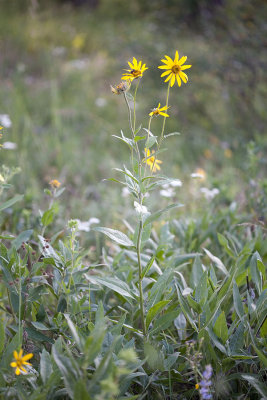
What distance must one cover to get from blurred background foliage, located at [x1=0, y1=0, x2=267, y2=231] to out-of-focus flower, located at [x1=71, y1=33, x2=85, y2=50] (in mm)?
39

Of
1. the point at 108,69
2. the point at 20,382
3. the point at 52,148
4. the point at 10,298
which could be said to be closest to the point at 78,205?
the point at 52,148

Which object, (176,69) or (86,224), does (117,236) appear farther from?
(86,224)

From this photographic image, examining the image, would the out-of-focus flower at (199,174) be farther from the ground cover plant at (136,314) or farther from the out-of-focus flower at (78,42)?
the out-of-focus flower at (78,42)

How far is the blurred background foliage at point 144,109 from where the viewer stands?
2.85 meters

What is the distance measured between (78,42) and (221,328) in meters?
6.36

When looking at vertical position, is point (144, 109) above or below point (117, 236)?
above

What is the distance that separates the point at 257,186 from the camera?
234cm

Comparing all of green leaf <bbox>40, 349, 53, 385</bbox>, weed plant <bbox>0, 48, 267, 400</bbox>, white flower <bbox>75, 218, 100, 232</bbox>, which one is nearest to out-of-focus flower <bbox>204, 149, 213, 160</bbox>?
white flower <bbox>75, 218, 100, 232</bbox>

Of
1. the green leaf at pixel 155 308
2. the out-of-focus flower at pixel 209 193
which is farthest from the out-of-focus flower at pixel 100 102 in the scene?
the green leaf at pixel 155 308

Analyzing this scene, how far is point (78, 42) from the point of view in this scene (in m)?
6.55

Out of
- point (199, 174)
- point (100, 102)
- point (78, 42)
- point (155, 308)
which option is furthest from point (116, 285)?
point (78, 42)

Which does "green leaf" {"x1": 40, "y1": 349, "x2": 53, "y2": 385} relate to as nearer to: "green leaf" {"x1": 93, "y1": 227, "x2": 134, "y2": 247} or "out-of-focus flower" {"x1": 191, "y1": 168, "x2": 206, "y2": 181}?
"green leaf" {"x1": 93, "y1": 227, "x2": 134, "y2": 247}

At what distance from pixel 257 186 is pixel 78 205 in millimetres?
1213

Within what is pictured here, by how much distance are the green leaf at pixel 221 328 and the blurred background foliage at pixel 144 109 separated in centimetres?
103
